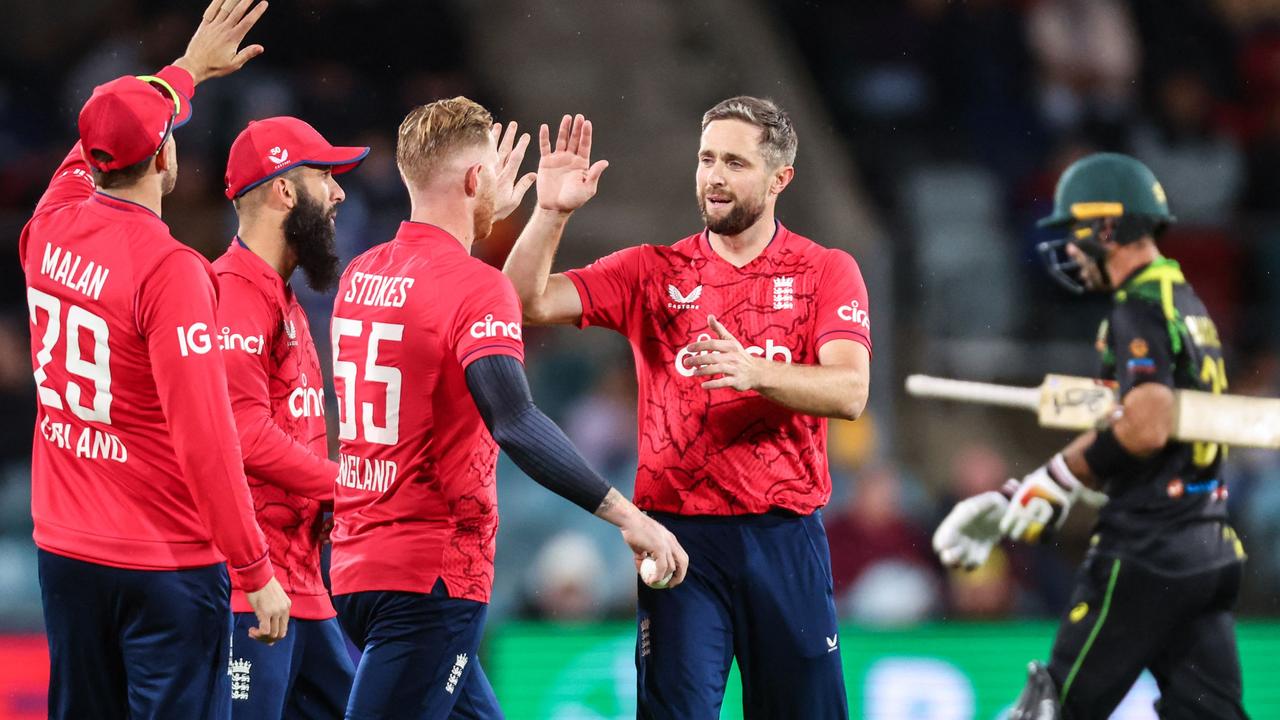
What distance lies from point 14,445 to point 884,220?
6485mm

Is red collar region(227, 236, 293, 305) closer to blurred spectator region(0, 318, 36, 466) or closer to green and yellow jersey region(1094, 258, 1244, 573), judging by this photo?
green and yellow jersey region(1094, 258, 1244, 573)

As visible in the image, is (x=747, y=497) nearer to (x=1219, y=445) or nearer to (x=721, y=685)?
(x=721, y=685)

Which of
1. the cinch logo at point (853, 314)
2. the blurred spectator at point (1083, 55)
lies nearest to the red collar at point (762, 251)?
the cinch logo at point (853, 314)

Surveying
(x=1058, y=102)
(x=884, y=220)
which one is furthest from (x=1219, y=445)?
(x=1058, y=102)

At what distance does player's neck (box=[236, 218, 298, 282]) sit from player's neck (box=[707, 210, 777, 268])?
1452 millimetres

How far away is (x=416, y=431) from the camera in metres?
4.75

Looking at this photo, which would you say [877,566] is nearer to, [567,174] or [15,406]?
[567,174]

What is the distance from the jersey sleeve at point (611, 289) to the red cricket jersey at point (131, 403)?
1.38m

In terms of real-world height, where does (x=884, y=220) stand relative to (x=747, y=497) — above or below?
above

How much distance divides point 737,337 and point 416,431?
3.90ft

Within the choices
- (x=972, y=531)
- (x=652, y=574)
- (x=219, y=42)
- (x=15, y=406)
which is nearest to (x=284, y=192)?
(x=219, y=42)

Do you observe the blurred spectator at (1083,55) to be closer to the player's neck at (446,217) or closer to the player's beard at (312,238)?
the player's beard at (312,238)

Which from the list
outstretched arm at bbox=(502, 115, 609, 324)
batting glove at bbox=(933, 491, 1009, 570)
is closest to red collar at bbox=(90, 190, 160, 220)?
outstretched arm at bbox=(502, 115, 609, 324)

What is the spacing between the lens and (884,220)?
12445 millimetres
